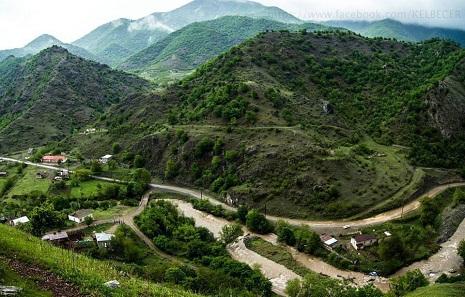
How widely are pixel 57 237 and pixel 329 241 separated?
44105 millimetres

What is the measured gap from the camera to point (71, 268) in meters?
42.8

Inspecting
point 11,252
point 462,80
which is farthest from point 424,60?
point 11,252

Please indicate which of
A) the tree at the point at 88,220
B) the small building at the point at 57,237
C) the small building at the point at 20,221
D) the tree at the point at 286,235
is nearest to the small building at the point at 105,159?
the tree at the point at 88,220

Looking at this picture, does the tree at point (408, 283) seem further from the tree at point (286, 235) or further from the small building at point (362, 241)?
the tree at point (286, 235)

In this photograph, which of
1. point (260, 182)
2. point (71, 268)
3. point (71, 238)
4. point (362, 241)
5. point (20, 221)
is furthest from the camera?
point (260, 182)

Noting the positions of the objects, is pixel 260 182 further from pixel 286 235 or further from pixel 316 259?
pixel 316 259

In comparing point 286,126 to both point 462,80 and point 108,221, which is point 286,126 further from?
point 462,80

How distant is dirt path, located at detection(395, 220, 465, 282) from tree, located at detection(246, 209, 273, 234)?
79.9 ft

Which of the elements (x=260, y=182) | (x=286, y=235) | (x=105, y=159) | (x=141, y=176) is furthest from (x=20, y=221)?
(x=105, y=159)

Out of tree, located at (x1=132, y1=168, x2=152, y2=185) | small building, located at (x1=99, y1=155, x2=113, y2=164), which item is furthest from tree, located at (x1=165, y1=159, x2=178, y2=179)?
small building, located at (x1=99, y1=155, x2=113, y2=164)

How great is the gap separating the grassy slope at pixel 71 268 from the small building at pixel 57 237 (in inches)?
879

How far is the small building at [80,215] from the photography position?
84188mm


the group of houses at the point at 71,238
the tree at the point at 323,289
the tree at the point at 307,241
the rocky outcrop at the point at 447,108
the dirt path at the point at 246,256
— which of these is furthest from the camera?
the rocky outcrop at the point at 447,108

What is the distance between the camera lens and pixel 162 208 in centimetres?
9150
